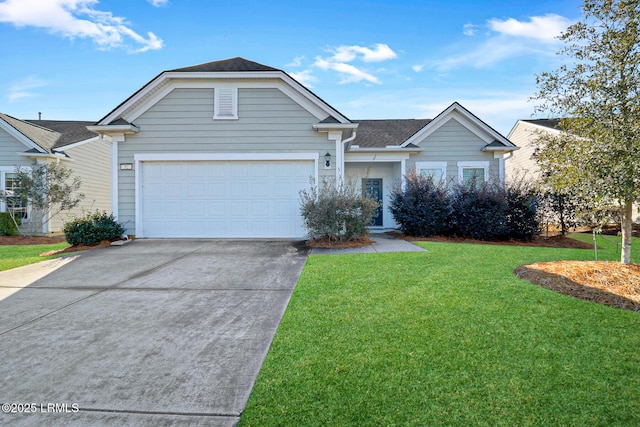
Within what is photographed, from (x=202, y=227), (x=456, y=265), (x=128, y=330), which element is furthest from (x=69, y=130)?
(x=456, y=265)

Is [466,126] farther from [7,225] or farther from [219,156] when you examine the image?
[7,225]

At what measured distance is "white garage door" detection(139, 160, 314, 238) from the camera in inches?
396

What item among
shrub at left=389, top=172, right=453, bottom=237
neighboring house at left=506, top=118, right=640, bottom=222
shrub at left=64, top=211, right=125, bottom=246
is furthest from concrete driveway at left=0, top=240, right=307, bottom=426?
neighboring house at left=506, top=118, right=640, bottom=222

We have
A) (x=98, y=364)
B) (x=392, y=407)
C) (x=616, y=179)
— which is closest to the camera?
(x=392, y=407)

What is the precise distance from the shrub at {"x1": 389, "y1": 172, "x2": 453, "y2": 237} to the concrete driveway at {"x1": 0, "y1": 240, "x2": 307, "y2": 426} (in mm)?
5630

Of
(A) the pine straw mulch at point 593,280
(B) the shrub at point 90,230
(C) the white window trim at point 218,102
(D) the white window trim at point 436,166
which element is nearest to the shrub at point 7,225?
(B) the shrub at point 90,230

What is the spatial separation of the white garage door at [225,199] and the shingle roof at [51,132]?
754 cm

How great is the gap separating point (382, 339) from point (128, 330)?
2.65 metres

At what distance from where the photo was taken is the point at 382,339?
3.17 metres

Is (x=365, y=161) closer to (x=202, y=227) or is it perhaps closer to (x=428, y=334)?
(x=202, y=227)

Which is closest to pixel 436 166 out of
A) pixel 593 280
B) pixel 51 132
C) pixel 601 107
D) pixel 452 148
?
pixel 452 148

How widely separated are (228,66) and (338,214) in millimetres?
5880

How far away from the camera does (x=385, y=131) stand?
49.3 feet

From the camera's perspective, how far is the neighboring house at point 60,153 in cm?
1373
